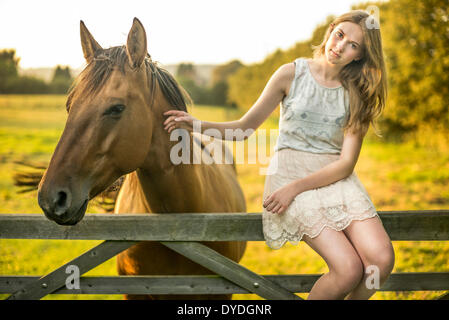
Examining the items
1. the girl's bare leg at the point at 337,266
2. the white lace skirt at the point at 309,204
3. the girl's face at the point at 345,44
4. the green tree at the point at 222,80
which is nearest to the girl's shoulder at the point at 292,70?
the girl's face at the point at 345,44

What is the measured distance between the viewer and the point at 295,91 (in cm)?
211

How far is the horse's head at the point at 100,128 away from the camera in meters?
1.65

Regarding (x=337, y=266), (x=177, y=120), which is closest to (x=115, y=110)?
(x=177, y=120)

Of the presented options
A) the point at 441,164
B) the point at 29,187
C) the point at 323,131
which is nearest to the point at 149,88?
the point at 323,131

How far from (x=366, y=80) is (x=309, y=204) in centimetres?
82

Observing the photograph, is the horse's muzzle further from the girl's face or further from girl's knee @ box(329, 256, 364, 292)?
the girl's face

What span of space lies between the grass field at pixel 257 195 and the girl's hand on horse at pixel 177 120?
0.39m

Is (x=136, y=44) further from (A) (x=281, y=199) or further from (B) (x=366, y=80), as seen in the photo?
(B) (x=366, y=80)

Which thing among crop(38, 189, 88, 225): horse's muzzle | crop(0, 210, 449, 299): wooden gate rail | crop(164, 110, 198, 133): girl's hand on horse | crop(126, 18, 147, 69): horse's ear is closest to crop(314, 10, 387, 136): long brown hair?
crop(0, 210, 449, 299): wooden gate rail

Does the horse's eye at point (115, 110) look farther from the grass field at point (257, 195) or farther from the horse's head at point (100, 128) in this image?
the grass field at point (257, 195)

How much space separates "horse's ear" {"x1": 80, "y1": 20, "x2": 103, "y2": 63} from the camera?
1925 millimetres

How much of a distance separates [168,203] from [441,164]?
46.7 ft

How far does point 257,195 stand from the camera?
10.5 m
